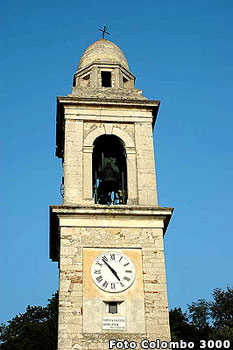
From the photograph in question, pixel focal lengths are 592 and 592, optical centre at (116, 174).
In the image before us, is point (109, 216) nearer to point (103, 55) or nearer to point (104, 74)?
point (104, 74)

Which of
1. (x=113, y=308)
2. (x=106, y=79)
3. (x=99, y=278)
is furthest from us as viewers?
(x=106, y=79)

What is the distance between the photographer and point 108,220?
58.2 ft

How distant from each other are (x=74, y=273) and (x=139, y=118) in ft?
20.4

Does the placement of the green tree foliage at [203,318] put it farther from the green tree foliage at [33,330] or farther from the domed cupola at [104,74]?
the domed cupola at [104,74]

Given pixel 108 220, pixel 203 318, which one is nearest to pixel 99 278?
pixel 108 220

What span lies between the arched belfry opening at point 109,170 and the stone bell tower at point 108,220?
0.03 meters

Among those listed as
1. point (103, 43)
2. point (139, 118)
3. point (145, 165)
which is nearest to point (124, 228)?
point (145, 165)

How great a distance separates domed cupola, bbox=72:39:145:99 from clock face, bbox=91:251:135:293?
6.15 metres

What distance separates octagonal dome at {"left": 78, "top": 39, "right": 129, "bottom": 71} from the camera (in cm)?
2231

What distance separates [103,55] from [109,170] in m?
5.08

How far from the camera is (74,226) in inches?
689

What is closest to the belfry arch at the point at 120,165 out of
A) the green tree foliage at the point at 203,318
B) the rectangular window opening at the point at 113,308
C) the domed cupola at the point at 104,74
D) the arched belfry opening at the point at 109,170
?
the arched belfry opening at the point at 109,170

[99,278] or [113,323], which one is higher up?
[99,278]

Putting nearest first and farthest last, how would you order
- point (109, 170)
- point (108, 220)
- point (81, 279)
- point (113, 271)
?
point (81, 279) < point (113, 271) < point (108, 220) < point (109, 170)
